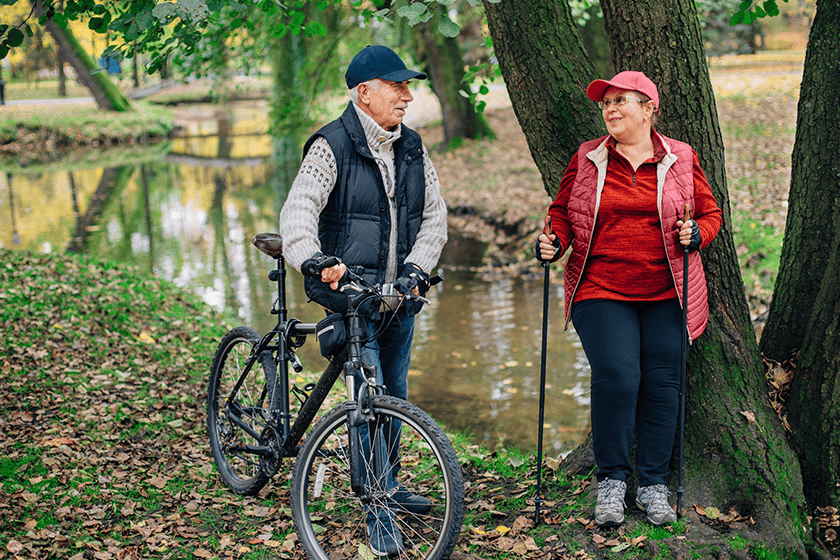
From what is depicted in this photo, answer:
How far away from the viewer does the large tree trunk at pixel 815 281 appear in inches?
140

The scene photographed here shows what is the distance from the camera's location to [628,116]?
3264mm

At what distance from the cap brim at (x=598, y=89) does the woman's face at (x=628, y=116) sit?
0.03 metres

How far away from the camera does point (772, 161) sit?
12.9 meters

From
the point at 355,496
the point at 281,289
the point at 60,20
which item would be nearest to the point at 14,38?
the point at 60,20

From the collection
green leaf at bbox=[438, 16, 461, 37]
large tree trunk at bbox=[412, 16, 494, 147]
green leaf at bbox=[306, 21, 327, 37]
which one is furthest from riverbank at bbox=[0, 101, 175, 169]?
green leaf at bbox=[438, 16, 461, 37]

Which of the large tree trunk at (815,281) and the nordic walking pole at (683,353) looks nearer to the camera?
the nordic walking pole at (683,353)

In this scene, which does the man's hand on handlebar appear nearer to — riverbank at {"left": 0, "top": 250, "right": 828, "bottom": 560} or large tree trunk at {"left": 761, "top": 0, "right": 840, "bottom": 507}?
riverbank at {"left": 0, "top": 250, "right": 828, "bottom": 560}

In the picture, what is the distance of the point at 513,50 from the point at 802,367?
2.13 m

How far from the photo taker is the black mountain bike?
301 centimetres

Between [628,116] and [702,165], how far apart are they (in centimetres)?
66

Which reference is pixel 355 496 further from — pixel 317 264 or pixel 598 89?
pixel 598 89

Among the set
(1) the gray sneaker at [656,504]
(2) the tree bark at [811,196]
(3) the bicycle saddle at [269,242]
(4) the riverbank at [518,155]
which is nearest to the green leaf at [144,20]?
(3) the bicycle saddle at [269,242]

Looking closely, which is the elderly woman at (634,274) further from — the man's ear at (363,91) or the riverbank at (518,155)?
the riverbank at (518,155)

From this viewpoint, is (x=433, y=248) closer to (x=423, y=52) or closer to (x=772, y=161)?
(x=772, y=161)
